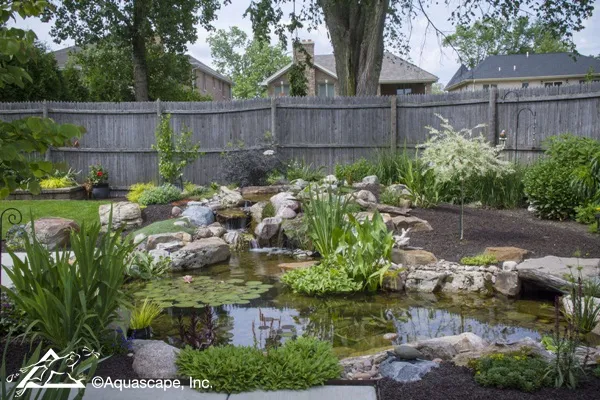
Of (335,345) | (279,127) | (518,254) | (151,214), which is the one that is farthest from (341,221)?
(279,127)

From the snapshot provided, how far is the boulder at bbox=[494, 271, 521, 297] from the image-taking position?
643cm

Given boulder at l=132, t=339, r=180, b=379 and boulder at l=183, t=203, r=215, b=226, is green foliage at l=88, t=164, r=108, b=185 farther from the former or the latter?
boulder at l=132, t=339, r=180, b=379

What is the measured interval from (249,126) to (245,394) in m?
12.1

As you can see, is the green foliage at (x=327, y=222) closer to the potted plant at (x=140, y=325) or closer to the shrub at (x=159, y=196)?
the potted plant at (x=140, y=325)

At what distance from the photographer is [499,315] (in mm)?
5836

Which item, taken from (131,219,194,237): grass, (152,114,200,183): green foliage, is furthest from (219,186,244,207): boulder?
(152,114,200,183): green foliage

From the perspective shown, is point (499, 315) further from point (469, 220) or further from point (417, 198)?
point (417, 198)

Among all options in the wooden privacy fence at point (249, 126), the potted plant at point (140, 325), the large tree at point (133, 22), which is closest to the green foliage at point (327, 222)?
the potted plant at point (140, 325)

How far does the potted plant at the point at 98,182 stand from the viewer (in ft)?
48.4

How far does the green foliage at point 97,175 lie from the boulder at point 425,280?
9.98 metres

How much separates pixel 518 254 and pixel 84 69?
21.4 m

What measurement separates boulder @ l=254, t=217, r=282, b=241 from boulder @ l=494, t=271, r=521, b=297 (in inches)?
150

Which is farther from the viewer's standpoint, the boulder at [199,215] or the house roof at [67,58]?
the house roof at [67,58]

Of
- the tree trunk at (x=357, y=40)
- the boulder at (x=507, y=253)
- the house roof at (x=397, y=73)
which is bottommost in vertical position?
the boulder at (x=507, y=253)
